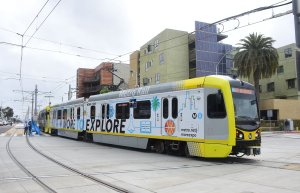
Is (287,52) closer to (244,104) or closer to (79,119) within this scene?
(79,119)

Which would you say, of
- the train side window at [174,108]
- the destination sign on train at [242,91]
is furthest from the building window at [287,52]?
the train side window at [174,108]

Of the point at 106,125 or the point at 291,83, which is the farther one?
the point at 291,83

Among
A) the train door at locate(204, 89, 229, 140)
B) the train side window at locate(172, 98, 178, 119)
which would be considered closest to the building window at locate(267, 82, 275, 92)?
the train side window at locate(172, 98, 178, 119)

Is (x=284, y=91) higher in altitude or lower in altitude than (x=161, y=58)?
lower

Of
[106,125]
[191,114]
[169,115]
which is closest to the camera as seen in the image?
[191,114]

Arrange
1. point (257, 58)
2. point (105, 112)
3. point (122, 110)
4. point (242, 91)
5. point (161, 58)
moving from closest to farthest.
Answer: point (242, 91) → point (122, 110) → point (105, 112) → point (257, 58) → point (161, 58)

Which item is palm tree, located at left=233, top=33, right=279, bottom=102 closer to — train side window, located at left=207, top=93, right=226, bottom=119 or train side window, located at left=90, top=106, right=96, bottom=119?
train side window, located at left=90, top=106, right=96, bottom=119

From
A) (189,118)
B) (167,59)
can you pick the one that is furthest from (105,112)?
(167,59)

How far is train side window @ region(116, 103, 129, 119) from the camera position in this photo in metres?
19.5

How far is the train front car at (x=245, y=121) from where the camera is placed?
1355 cm

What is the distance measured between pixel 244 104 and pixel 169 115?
336cm

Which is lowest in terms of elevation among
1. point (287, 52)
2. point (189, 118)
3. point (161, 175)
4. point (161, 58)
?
point (161, 175)

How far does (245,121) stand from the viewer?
13.8 m

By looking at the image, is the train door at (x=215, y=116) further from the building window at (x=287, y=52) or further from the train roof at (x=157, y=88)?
the building window at (x=287, y=52)
